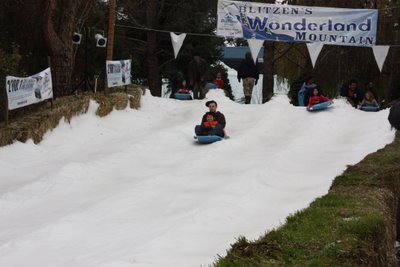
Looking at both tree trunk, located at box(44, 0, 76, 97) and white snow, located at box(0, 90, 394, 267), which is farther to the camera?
tree trunk, located at box(44, 0, 76, 97)

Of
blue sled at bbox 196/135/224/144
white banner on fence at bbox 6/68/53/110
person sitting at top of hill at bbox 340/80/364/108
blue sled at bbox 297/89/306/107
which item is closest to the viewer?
white banner on fence at bbox 6/68/53/110

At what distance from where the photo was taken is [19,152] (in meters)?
10.1

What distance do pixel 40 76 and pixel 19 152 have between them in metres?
2.39

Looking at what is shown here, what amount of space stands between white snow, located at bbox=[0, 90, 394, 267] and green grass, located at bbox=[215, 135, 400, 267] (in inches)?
37.4

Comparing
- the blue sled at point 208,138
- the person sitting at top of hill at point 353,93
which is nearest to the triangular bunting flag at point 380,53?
the person sitting at top of hill at point 353,93

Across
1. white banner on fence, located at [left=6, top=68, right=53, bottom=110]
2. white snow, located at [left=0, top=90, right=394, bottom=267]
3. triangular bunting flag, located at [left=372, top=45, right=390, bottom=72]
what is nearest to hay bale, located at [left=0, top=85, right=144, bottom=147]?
white snow, located at [left=0, top=90, right=394, bottom=267]

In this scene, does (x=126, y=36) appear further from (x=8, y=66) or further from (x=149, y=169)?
(x=149, y=169)

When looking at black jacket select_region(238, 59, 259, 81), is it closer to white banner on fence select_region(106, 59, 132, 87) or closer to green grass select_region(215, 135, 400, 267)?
white banner on fence select_region(106, 59, 132, 87)

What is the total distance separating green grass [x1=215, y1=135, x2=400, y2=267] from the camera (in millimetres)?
3830

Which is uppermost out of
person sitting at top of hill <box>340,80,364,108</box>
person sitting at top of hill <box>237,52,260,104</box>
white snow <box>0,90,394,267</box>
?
person sitting at top of hill <box>237,52,260,104</box>

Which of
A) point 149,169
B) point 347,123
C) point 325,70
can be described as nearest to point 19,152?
point 149,169

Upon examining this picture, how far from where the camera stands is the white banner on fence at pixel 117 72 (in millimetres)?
15860

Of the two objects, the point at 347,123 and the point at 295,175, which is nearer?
the point at 295,175

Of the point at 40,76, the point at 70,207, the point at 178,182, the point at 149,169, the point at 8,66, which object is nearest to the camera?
the point at 70,207
